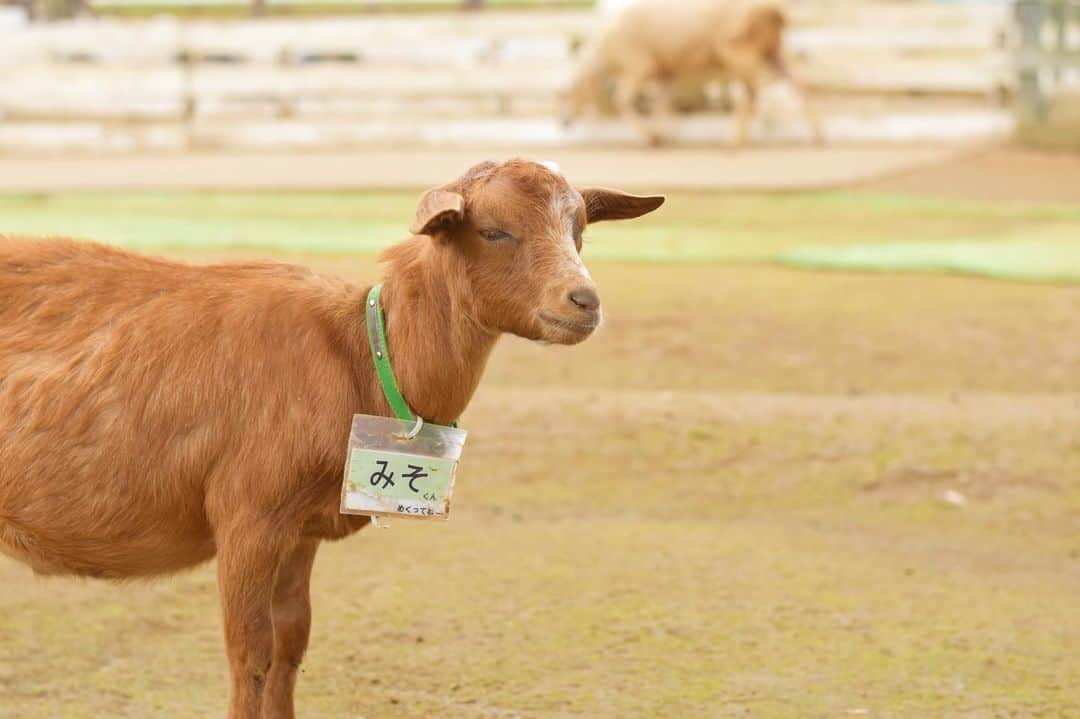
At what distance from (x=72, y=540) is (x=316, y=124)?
48.0 feet

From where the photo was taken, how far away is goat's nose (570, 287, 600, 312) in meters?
3.25

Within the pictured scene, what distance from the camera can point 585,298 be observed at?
3250 millimetres

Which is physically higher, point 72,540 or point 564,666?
point 72,540

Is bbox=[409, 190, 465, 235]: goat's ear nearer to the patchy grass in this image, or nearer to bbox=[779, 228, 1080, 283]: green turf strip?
the patchy grass

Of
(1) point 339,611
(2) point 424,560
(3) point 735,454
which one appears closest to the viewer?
(1) point 339,611

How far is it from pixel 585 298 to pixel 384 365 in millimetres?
556

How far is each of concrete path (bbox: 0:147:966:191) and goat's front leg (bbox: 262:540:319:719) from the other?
993 cm

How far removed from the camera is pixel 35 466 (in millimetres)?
3518

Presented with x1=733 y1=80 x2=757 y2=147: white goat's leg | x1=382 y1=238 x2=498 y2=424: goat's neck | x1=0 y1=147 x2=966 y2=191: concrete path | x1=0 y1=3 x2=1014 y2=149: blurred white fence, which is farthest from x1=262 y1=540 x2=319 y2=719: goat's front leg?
x1=0 y1=3 x2=1014 y2=149: blurred white fence

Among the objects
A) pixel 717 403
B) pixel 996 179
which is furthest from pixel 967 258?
pixel 996 179

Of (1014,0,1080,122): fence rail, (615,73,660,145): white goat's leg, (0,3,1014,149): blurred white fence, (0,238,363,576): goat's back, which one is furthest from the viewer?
(0,3,1014,149): blurred white fence

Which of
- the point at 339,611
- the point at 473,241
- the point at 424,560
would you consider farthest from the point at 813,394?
the point at 473,241

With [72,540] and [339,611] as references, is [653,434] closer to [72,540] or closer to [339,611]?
[339,611]

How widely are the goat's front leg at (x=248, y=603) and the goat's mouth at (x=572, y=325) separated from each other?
2.46 feet
